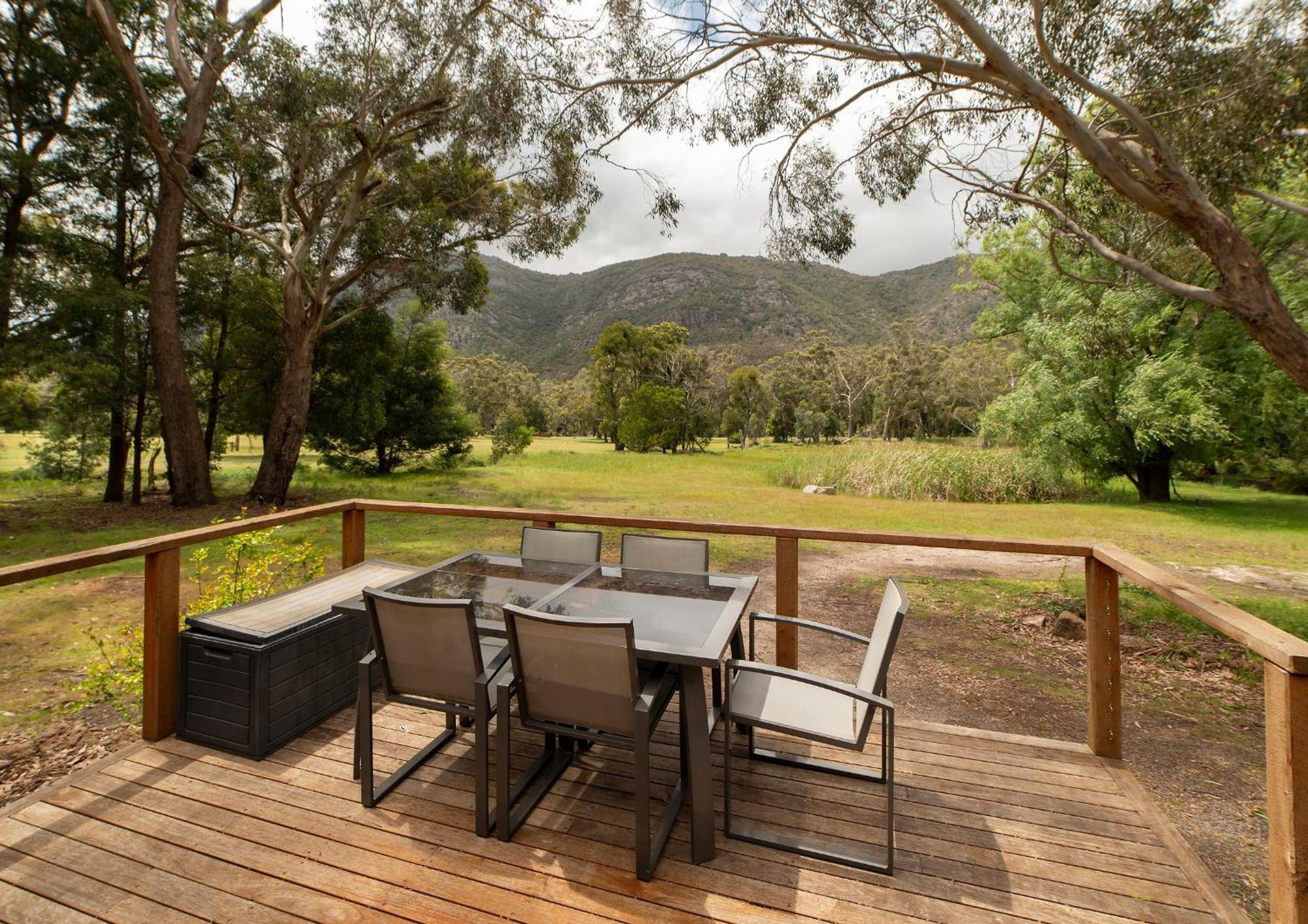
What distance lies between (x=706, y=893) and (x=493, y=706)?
87cm

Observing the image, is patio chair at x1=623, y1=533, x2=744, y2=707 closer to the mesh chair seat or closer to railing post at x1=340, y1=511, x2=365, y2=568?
the mesh chair seat

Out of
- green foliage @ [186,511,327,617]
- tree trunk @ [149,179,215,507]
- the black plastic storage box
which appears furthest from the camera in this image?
tree trunk @ [149,179,215,507]

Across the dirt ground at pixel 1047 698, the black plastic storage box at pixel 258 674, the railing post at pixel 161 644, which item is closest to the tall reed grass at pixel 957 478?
the dirt ground at pixel 1047 698

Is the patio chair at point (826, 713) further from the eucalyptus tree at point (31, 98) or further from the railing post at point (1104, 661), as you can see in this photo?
the eucalyptus tree at point (31, 98)

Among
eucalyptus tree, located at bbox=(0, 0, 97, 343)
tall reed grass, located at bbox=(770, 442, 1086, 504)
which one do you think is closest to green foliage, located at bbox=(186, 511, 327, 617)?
eucalyptus tree, located at bbox=(0, 0, 97, 343)

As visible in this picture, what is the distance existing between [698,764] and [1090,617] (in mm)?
1863

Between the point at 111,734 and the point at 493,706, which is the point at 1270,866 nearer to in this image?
the point at 493,706

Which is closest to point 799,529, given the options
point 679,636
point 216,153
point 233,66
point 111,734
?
point 679,636

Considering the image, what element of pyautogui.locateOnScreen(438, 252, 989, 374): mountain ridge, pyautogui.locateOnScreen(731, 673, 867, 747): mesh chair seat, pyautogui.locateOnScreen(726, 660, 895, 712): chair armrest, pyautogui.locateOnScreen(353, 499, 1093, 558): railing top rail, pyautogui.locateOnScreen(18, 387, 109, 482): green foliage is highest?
pyautogui.locateOnScreen(438, 252, 989, 374): mountain ridge

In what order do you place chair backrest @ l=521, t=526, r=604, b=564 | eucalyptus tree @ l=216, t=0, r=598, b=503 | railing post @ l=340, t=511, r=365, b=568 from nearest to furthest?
chair backrest @ l=521, t=526, r=604, b=564 < railing post @ l=340, t=511, r=365, b=568 < eucalyptus tree @ l=216, t=0, r=598, b=503

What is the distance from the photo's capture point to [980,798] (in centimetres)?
233

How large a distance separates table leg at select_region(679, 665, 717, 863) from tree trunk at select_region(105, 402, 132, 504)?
1411cm

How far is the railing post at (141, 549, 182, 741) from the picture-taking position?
255 centimetres

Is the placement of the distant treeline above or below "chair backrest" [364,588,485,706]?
above
